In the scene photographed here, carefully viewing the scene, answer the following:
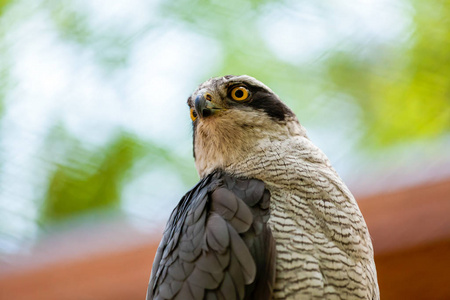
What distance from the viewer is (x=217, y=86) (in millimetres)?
3305

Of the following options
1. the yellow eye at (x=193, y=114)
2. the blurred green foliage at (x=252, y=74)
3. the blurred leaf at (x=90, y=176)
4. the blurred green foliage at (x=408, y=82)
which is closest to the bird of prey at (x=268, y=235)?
the yellow eye at (x=193, y=114)

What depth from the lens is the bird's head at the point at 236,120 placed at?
325 cm

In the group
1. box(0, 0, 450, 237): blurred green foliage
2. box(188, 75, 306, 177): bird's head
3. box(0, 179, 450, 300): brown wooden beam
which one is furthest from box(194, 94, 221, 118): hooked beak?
box(0, 0, 450, 237): blurred green foliage

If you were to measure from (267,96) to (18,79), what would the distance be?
3.24m

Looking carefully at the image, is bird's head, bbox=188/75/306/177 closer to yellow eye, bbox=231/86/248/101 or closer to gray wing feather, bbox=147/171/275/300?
yellow eye, bbox=231/86/248/101

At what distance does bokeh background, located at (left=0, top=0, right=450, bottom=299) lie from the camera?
168 inches

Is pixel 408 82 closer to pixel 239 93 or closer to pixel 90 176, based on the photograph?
pixel 239 93

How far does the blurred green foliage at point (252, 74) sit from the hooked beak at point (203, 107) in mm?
1842

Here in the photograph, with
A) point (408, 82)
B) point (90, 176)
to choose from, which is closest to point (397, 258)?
point (408, 82)

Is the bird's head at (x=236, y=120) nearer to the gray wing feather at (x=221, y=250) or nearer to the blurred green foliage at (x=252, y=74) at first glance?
the gray wing feather at (x=221, y=250)

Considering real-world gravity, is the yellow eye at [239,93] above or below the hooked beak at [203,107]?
above

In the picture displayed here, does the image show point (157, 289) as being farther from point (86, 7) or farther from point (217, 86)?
point (86, 7)

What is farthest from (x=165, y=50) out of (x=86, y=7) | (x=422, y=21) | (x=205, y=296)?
(x=205, y=296)

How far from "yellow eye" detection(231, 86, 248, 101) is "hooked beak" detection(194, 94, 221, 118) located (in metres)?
0.12
